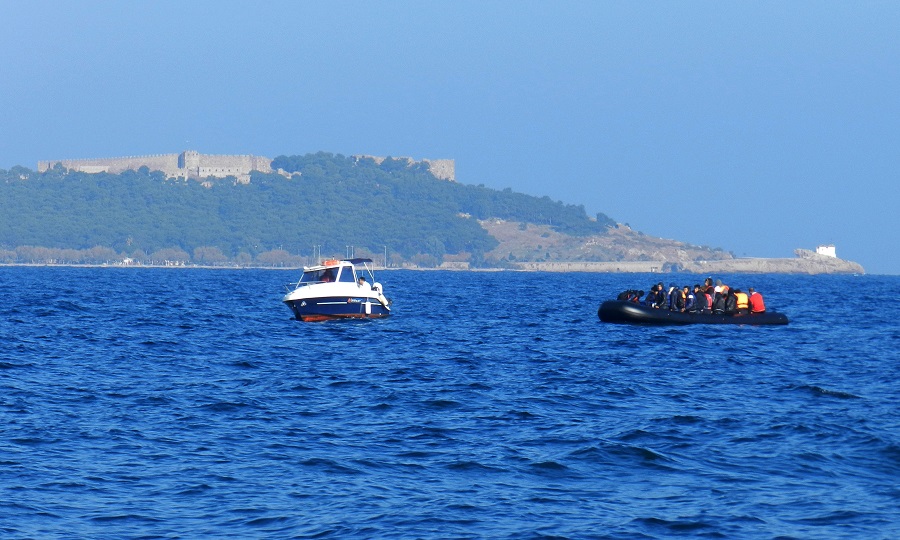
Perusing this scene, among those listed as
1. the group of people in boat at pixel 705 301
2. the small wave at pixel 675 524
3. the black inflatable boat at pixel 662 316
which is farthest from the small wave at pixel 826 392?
the group of people in boat at pixel 705 301

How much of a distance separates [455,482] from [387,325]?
29.4 m

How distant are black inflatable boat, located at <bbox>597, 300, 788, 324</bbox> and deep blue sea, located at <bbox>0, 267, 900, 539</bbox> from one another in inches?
298

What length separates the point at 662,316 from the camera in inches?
1746

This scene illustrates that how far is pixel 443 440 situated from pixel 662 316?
2609 cm

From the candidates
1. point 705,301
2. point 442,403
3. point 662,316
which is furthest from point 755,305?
point 442,403

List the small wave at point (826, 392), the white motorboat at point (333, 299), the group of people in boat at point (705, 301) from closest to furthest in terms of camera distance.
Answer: the small wave at point (826, 392)
the group of people in boat at point (705, 301)
the white motorboat at point (333, 299)

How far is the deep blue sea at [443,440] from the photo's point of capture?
14531 mm

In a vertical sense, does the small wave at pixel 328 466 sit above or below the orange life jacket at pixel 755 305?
below

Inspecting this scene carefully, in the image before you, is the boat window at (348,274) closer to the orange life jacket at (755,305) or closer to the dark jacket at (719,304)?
the dark jacket at (719,304)

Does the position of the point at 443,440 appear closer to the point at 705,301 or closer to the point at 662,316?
the point at 662,316

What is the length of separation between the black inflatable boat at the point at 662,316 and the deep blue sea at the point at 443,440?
7.56m

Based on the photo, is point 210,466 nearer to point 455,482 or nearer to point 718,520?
point 455,482

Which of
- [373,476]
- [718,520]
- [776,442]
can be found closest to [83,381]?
[373,476]

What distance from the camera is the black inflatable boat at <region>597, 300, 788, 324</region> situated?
1748 inches
